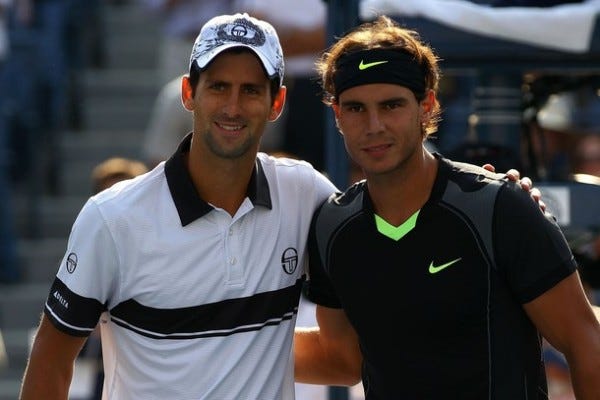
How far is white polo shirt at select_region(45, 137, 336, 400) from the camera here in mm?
4008

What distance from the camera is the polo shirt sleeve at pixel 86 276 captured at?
399cm

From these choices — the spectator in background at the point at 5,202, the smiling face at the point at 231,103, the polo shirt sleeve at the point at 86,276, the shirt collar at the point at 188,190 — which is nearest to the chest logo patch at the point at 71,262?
the polo shirt sleeve at the point at 86,276

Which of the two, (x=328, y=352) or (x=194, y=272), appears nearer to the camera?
(x=194, y=272)

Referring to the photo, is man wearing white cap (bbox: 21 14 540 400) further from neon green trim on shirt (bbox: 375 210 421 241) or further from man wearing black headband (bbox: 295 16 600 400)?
neon green trim on shirt (bbox: 375 210 421 241)

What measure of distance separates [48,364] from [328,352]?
856 millimetres

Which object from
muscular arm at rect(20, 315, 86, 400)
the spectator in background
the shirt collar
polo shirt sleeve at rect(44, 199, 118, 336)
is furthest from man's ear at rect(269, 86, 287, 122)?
the spectator in background

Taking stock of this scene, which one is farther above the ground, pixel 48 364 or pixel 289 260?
pixel 289 260

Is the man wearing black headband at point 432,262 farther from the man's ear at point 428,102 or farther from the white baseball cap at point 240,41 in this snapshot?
the white baseball cap at point 240,41

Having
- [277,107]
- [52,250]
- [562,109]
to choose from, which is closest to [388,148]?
[277,107]

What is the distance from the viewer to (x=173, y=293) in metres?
4.02

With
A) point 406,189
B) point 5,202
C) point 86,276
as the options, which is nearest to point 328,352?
point 406,189

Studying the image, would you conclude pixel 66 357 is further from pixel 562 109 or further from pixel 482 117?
pixel 562 109

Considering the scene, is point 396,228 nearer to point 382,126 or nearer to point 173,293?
point 382,126

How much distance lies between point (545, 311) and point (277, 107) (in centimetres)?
98
